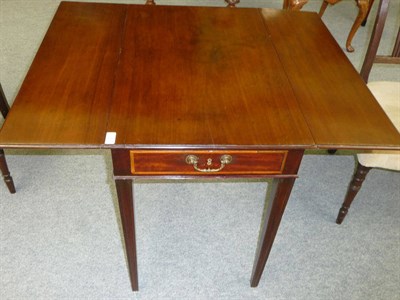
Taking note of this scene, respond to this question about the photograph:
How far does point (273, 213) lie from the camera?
1.17m

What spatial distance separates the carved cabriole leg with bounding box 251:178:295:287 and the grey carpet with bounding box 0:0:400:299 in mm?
216

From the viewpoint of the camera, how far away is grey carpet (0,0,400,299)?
1.46 meters

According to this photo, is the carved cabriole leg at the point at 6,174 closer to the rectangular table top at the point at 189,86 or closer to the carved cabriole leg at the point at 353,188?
the rectangular table top at the point at 189,86

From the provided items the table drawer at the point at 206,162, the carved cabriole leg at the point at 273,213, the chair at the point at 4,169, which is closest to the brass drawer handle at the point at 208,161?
the table drawer at the point at 206,162

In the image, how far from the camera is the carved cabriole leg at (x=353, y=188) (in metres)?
1.49

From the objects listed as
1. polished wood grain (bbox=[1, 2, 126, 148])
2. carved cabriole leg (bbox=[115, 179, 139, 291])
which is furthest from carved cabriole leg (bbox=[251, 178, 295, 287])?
polished wood grain (bbox=[1, 2, 126, 148])

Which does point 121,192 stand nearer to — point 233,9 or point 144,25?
point 144,25

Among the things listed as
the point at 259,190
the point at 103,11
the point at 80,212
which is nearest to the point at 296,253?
the point at 259,190

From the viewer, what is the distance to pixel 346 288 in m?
1.48

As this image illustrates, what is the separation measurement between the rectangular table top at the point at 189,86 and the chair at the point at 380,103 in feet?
0.66

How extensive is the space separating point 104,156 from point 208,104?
0.97 m

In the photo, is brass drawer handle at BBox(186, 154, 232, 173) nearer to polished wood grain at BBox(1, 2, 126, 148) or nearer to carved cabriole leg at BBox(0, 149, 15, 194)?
polished wood grain at BBox(1, 2, 126, 148)

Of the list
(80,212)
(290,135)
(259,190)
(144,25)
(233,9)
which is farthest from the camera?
(259,190)

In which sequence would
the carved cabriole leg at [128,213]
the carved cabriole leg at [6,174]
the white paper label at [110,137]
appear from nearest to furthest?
the white paper label at [110,137], the carved cabriole leg at [128,213], the carved cabriole leg at [6,174]
